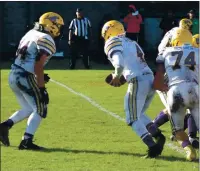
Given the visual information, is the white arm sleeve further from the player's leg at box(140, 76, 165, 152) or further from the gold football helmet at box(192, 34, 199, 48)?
the gold football helmet at box(192, 34, 199, 48)

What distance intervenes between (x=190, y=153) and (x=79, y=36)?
41.7 ft

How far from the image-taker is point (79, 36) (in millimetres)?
20328

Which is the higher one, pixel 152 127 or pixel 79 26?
pixel 152 127

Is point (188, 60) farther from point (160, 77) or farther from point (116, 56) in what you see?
point (116, 56)

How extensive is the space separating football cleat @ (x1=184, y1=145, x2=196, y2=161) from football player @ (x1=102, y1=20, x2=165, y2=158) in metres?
0.32

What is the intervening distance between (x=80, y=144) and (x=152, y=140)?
120cm

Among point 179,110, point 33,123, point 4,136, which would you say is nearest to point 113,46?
point 179,110

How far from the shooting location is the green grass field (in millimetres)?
7652

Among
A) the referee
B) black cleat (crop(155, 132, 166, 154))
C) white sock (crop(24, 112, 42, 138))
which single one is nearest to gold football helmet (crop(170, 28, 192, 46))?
black cleat (crop(155, 132, 166, 154))

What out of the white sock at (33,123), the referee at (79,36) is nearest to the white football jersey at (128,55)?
the white sock at (33,123)

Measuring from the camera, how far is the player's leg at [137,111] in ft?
26.5

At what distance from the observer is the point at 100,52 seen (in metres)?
22.4

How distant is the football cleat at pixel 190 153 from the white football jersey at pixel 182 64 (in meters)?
0.75

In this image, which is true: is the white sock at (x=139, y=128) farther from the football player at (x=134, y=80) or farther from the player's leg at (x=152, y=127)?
the player's leg at (x=152, y=127)
